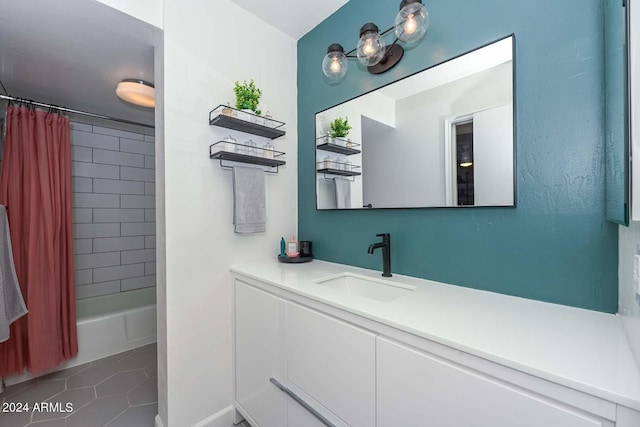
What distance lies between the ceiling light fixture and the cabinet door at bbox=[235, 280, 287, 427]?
1.56m

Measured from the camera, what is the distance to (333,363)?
1045 millimetres

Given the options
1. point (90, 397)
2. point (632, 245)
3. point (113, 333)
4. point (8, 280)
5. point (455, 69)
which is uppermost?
point (455, 69)

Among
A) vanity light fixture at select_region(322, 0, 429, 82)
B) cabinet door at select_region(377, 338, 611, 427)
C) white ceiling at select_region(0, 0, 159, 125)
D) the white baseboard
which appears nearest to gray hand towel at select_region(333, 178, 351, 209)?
vanity light fixture at select_region(322, 0, 429, 82)

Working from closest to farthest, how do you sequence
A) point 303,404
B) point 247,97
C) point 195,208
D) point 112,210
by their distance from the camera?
point 303,404 → point 195,208 → point 247,97 → point 112,210

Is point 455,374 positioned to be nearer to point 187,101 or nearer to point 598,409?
point 598,409

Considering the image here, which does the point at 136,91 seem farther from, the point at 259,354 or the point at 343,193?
the point at 259,354

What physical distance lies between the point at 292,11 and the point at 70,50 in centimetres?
137

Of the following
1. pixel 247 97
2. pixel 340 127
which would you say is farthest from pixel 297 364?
pixel 247 97

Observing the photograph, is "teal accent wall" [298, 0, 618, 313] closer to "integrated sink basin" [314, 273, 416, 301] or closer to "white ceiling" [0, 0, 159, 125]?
"integrated sink basin" [314, 273, 416, 301]

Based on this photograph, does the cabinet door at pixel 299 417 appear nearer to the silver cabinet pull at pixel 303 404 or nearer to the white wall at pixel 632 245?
the silver cabinet pull at pixel 303 404

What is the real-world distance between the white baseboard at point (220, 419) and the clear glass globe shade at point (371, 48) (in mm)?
2177

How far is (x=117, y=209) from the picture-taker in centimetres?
278

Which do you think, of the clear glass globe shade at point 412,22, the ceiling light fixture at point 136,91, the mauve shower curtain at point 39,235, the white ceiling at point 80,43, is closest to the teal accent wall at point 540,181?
the clear glass globe shade at point 412,22

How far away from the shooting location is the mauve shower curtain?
76.3 inches
